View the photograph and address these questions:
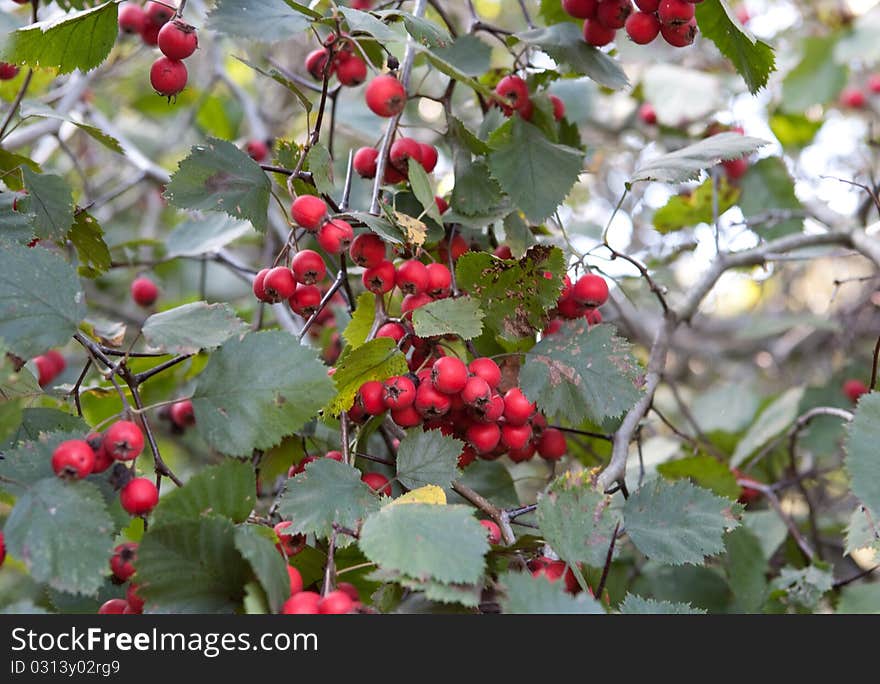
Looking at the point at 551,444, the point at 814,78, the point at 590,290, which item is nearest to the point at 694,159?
the point at 590,290

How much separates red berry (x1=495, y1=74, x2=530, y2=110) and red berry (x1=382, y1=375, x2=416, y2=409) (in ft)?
1.86

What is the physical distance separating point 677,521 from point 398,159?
696 mm

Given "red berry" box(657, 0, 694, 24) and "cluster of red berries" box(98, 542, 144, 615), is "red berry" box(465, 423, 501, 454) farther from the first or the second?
"red berry" box(657, 0, 694, 24)

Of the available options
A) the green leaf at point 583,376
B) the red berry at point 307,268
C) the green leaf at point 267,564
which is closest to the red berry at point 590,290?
the green leaf at point 583,376

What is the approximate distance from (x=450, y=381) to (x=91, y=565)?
47cm

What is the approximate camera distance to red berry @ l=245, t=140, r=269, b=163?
2.39m

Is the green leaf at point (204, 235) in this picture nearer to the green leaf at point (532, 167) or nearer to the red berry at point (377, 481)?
the green leaf at point (532, 167)

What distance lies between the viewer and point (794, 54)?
3197 millimetres

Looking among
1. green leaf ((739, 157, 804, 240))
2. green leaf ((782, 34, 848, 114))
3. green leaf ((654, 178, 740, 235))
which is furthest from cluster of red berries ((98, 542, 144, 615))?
green leaf ((782, 34, 848, 114))

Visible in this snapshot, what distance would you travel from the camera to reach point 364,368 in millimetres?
1135

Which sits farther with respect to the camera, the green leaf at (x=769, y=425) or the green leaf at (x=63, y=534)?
the green leaf at (x=769, y=425)

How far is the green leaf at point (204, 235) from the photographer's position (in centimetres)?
190

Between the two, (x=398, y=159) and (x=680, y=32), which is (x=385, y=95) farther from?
(x=680, y=32)

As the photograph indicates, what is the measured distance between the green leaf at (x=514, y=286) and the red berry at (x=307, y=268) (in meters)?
0.20
